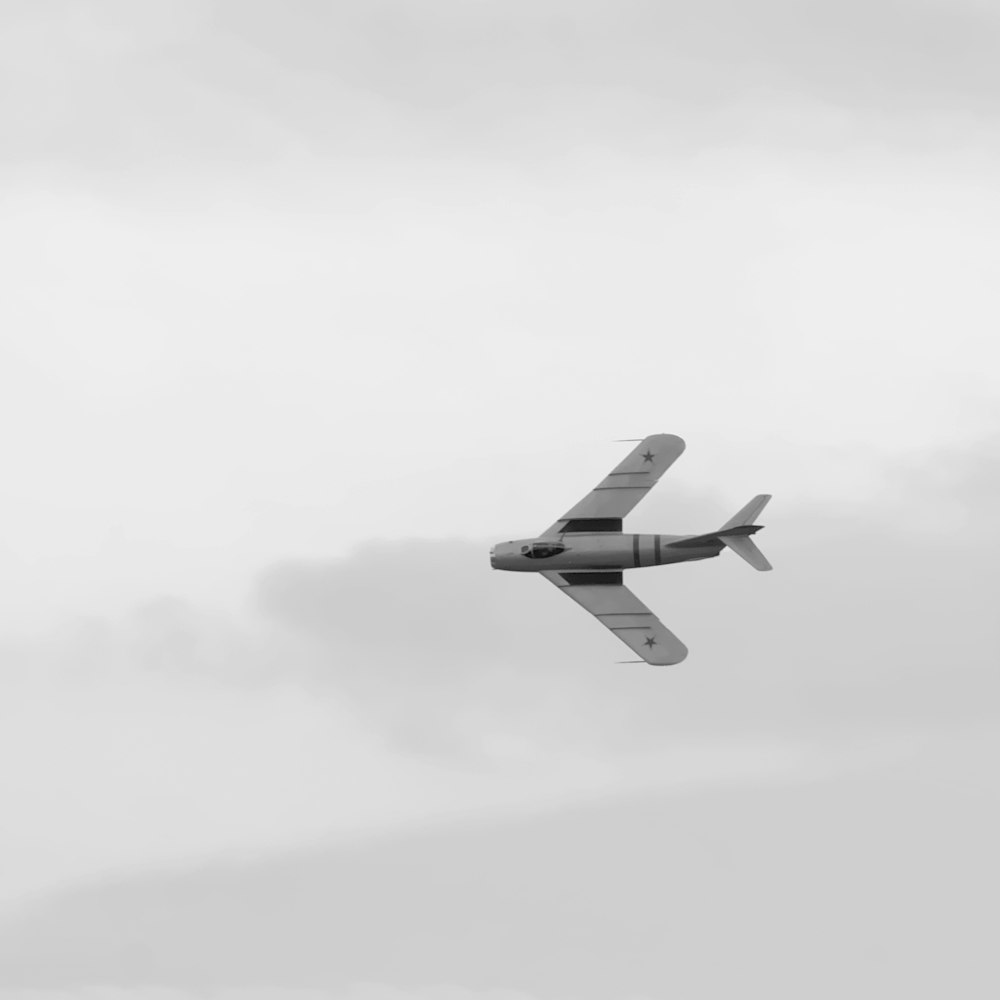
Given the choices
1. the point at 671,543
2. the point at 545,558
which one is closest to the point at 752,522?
the point at 671,543

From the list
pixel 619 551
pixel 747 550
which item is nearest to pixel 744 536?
pixel 747 550

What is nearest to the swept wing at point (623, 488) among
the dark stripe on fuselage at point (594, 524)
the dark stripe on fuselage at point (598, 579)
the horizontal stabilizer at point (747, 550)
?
the dark stripe on fuselage at point (594, 524)

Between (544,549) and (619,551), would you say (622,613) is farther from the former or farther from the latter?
(544,549)

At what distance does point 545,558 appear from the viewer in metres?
123

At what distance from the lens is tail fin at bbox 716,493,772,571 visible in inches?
4700

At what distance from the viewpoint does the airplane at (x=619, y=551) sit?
394 ft

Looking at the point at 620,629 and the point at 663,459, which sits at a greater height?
the point at 663,459

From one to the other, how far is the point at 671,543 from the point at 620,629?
6.24 m

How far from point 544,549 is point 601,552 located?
143 inches

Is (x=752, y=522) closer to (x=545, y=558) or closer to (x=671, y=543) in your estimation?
(x=671, y=543)

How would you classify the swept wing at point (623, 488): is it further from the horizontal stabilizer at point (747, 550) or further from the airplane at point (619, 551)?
the horizontal stabilizer at point (747, 550)

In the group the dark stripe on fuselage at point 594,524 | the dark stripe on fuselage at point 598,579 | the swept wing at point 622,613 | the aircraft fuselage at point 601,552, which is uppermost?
the dark stripe on fuselage at point 594,524

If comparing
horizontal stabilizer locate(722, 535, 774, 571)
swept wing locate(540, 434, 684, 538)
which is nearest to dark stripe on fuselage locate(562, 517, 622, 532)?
swept wing locate(540, 434, 684, 538)

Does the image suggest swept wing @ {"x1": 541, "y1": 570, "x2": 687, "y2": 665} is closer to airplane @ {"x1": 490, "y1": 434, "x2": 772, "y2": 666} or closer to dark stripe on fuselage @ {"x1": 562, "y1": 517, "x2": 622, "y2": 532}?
airplane @ {"x1": 490, "y1": 434, "x2": 772, "y2": 666}
